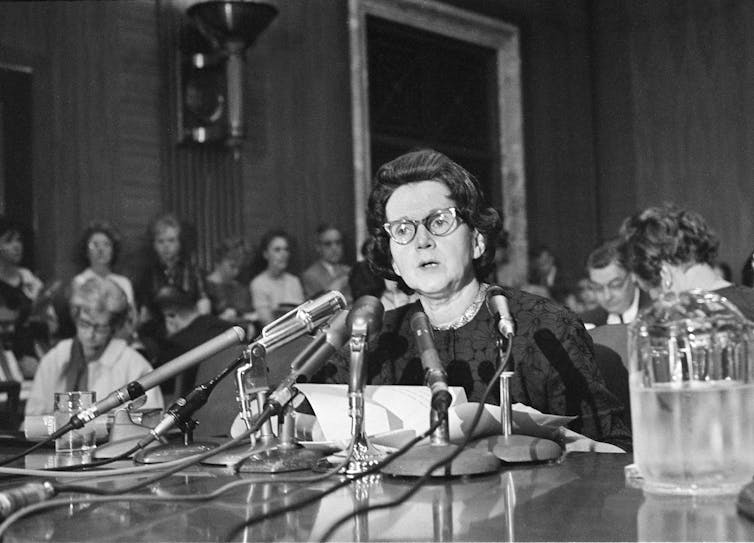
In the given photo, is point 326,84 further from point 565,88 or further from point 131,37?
point 565,88

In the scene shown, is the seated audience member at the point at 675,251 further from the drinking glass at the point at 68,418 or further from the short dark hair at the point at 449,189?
the drinking glass at the point at 68,418

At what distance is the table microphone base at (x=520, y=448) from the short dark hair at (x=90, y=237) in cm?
513

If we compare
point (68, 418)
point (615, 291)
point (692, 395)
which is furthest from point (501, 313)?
point (615, 291)

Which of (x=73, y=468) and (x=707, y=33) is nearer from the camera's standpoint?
(x=73, y=468)

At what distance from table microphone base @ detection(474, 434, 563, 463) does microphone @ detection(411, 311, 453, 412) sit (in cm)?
20

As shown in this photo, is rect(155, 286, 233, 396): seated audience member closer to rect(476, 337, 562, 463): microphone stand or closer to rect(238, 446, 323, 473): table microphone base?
rect(238, 446, 323, 473): table microphone base

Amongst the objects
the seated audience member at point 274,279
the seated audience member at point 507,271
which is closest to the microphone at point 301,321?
the seated audience member at point 274,279

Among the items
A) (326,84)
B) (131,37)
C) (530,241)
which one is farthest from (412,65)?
(131,37)

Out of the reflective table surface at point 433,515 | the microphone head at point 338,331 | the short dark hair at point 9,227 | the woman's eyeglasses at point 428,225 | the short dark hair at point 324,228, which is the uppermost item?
the short dark hair at point 324,228

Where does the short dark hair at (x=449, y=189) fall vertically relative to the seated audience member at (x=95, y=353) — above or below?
above

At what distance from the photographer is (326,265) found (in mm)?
7629

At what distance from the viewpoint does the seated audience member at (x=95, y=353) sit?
446cm

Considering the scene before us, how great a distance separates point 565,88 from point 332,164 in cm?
368

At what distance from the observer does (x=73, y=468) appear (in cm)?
194
